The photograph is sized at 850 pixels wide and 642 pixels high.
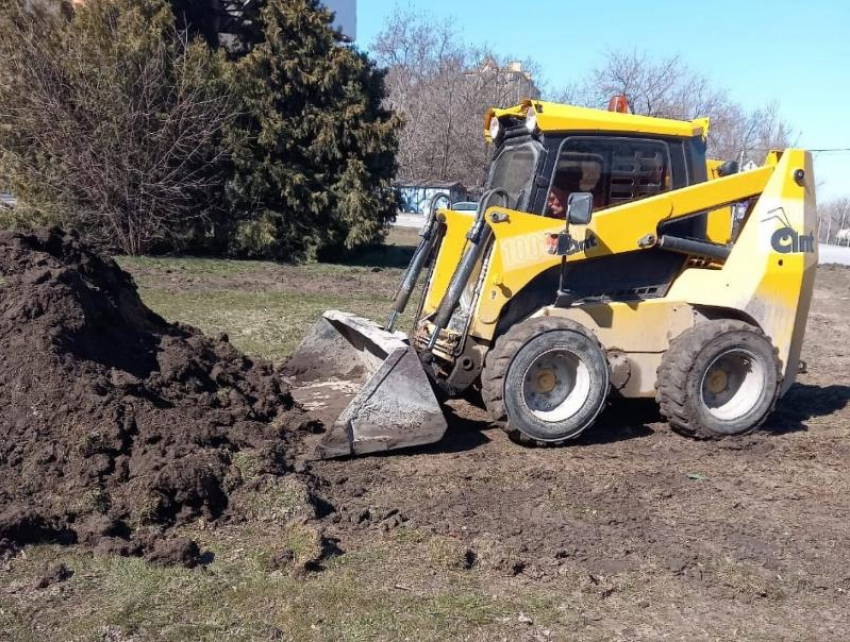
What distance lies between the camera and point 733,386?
21.7ft

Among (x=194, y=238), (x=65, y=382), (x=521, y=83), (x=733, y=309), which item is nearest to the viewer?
(x=65, y=382)

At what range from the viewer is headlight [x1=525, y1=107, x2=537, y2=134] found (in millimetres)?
6230

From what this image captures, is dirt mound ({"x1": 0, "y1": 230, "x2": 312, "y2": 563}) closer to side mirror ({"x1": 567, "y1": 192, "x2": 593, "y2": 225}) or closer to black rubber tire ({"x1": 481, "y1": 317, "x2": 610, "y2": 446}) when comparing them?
black rubber tire ({"x1": 481, "y1": 317, "x2": 610, "y2": 446})

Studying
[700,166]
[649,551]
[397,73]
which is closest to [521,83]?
[397,73]

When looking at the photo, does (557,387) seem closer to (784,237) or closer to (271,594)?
(784,237)

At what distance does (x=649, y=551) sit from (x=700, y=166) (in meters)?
3.40

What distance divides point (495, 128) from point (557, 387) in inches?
87.7

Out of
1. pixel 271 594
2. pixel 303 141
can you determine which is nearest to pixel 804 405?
pixel 271 594

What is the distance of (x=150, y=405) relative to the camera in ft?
18.1

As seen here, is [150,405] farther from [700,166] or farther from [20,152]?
[20,152]

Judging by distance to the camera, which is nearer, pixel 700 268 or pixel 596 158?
pixel 596 158

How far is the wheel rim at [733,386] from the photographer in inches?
254

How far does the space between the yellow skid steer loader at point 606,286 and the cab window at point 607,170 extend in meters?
0.01

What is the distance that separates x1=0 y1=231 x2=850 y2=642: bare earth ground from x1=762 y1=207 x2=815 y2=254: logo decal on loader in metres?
1.46
